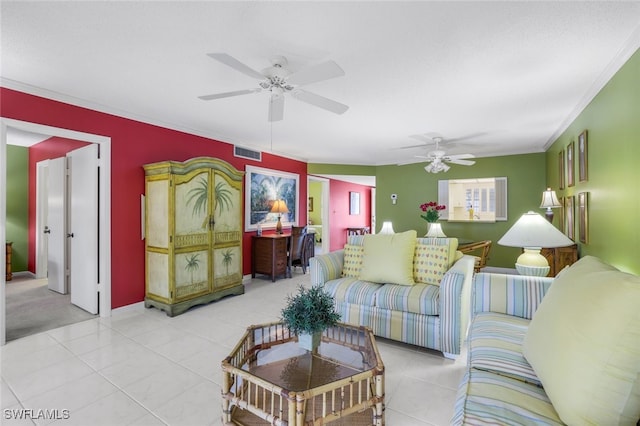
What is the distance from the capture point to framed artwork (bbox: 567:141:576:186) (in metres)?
3.70

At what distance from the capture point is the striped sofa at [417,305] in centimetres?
240

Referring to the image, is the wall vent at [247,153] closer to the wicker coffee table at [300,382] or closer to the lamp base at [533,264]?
the wicker coffee table at [300,382]

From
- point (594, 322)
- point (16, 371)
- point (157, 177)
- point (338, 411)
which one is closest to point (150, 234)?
point (157, 177)

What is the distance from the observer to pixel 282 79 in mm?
2281

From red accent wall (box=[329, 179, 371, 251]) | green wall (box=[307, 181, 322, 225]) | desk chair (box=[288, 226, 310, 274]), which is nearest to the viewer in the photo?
desk chair (box=[288, 226, 310, 274])

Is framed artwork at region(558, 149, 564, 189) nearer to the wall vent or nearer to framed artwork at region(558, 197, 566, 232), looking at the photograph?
framed artwork at region(558, 197, 566, 232)

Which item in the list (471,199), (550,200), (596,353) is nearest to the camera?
(596,353)

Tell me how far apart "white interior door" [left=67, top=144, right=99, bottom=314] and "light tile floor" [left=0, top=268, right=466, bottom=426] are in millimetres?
465

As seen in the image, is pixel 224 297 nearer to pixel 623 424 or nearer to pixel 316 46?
pixel 316 46

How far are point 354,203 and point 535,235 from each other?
8.02m

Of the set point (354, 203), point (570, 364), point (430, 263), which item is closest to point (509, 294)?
point (430, 263)

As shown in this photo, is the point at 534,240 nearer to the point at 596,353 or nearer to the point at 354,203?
the point at 596,353

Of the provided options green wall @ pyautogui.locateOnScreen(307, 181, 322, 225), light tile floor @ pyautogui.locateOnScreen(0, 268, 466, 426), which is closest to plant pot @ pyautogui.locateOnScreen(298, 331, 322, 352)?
light tile floor @ pyautogui.locateOnScreen(0, 268, 466, 426)

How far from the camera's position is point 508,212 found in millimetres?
5910
